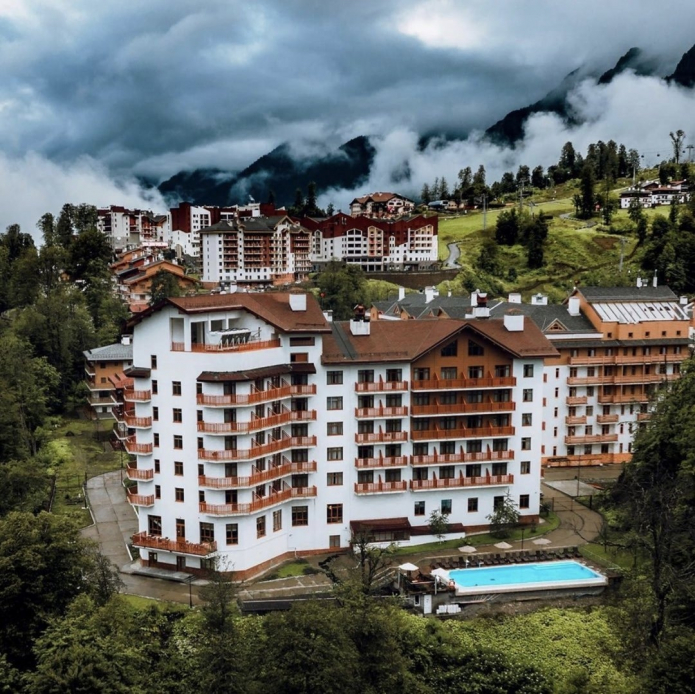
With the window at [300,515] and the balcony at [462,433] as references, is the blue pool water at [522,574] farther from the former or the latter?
the window at [300,515]

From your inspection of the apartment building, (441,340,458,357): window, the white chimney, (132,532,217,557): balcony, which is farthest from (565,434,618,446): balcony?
(132,532,217,557): balcony

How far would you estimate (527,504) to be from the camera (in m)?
55.0

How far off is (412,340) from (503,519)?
43.4 ft

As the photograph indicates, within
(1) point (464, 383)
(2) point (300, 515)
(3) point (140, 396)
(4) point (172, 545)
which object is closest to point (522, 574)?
(1) point (464, 383)

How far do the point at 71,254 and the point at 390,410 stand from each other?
92430 millimetres

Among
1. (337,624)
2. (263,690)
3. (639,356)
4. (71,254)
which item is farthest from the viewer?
(71,254)

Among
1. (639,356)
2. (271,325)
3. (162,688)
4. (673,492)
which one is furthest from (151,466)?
(639,356)

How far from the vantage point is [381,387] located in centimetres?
5166

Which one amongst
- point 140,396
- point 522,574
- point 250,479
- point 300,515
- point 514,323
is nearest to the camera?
point 522,574

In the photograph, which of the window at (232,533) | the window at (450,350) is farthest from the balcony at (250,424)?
the window at (450,350)

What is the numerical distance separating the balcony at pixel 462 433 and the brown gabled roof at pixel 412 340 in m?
4.95

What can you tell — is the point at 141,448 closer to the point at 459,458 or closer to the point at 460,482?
the point at 459,458

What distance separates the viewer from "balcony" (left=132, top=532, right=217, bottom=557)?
4694 centimetres

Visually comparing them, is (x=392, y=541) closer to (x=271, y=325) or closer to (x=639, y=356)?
(x=271, y=325)
